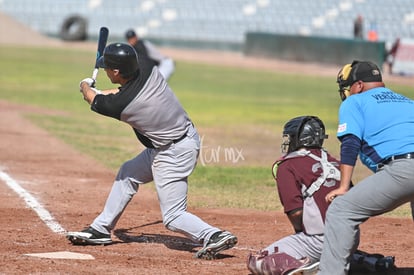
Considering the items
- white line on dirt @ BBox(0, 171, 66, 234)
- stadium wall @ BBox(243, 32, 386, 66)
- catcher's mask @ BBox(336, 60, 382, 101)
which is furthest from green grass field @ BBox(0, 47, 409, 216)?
catcher's mask @ BBox(336, 60, 382, 101)

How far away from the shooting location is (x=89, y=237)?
808cm

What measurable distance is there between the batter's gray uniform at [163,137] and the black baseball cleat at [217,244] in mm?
74

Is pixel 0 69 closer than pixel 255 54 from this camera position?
Yes

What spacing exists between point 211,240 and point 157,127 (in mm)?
1085

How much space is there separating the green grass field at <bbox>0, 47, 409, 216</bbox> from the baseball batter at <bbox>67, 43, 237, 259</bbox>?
2.82 metres

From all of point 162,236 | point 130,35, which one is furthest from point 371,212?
point 130,35

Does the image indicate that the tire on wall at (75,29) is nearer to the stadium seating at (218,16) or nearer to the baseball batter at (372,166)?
the stadium seating at (218,16)

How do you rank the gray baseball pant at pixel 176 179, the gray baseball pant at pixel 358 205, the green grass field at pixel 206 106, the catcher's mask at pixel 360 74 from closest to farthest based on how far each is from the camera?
1. the gray baseball pant at pixel 358 205
2. the catcher's mask at pixel 360 74
3. the gray baseball pant at pixel 176 179
4. the green grass field at pixel 206 106

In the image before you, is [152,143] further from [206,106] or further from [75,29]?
[75,29]

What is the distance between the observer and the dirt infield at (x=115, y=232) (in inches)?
289

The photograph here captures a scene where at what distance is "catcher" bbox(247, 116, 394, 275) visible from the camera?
21.9 feet

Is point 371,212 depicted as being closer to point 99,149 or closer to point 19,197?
point 19,197

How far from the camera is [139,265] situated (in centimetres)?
734

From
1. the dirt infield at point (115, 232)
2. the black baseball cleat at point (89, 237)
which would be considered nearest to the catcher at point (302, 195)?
the dirt infield at point (115, 232)
